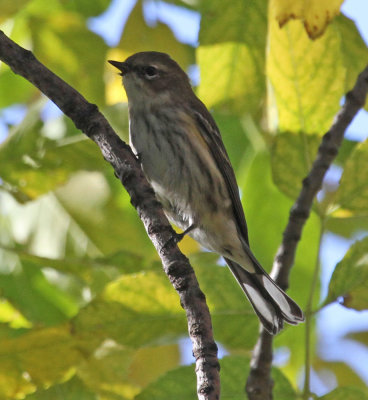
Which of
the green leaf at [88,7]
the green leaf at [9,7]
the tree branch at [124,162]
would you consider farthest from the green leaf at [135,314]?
the green leaf at [88,7]

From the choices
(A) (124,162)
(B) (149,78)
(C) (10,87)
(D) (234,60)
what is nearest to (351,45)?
(D) (234,60)

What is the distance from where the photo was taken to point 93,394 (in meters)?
2.39

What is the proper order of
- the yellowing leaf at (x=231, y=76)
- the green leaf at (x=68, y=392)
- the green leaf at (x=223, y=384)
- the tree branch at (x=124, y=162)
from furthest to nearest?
the yellowing leaf at (x=231, y=76) → the green leaf at (x=68, y=392) → the green leaf at (x=223, y=384) → the tree branch at (x=124, y=162)

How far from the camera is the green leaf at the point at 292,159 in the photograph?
2.42 m

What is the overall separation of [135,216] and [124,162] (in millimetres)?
1545

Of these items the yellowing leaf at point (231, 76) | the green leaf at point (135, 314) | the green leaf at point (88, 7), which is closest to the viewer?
the green leaf at point (135, 314)

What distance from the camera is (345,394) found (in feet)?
6.61

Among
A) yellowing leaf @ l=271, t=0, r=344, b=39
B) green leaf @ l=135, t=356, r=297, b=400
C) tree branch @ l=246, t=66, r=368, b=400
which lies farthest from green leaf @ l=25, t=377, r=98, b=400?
yellowing leaf @ l=271, t=0, r=344, b=39

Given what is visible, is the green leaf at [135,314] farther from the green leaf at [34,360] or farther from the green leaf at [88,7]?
the green leaf at [88,7]

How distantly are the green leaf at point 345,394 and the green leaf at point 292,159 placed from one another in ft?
2.31

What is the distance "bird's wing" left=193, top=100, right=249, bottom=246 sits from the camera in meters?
3.02

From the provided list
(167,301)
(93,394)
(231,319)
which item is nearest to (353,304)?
(231,319)

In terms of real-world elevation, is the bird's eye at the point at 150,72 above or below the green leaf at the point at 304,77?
above

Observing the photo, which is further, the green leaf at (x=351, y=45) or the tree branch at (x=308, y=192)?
the green leaf at (x=351, y=45)
